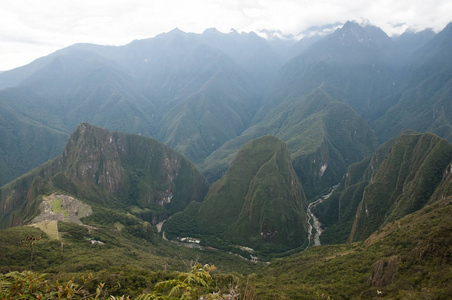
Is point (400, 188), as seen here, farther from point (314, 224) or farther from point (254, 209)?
point (254, 209)

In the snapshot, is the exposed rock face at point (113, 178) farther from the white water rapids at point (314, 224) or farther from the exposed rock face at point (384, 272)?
the exposed rock face at point (384, 272)

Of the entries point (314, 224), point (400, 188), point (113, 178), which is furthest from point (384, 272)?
Result: point (113, 178)

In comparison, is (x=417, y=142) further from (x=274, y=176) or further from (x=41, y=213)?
(x=41, y=213)

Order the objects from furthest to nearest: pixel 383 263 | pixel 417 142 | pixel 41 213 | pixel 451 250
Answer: pixel 417 142
pixel 41 213
pixel 383 263
pixel 451 250

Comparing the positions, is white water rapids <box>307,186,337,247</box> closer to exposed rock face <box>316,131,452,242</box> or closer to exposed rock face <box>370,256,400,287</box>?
exposed rock face <box>316,131,452,242</box>

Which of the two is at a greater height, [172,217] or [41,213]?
[41,213]

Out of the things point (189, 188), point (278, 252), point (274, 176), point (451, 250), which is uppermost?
point (451, 250)

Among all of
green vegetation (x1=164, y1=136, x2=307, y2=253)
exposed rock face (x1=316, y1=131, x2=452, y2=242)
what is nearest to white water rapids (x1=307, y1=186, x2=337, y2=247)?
exposed rock face (x1=316, y1=131, x2=452, y2=242)

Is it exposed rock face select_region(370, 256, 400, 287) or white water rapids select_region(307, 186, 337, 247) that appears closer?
exposed rock face select_region(370, 256, 400, 287)

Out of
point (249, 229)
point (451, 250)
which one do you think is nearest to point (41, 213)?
point (249, 229)

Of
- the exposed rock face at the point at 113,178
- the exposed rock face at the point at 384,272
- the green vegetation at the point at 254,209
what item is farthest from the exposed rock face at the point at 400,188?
the exposed rock face at the point at 113,178
